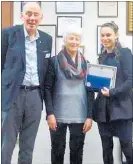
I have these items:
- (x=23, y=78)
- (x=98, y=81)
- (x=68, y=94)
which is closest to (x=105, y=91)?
(x=98, y=81)

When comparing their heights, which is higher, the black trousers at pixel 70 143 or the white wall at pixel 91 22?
the white wall at pixel 91 22

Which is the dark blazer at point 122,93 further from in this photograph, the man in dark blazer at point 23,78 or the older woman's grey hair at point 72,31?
the man in dark blazer at point 23,78

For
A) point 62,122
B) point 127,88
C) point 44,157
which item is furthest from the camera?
point 44,157

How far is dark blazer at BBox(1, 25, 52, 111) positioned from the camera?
50.3 inches

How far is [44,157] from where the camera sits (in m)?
1.49

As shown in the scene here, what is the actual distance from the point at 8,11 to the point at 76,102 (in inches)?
25.3

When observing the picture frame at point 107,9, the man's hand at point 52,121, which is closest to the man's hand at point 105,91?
the man's hand at point 52,121

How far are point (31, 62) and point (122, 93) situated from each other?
494 mm

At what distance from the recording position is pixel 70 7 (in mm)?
1435

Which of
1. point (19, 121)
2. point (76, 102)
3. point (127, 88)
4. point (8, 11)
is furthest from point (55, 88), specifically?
point (8, 11)

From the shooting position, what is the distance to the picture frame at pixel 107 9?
4.72 ft

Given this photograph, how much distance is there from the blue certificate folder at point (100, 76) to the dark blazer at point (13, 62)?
0.25 m

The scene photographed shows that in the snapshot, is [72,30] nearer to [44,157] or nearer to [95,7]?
[95,7]

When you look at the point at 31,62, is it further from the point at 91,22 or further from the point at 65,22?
the point at 91,22
